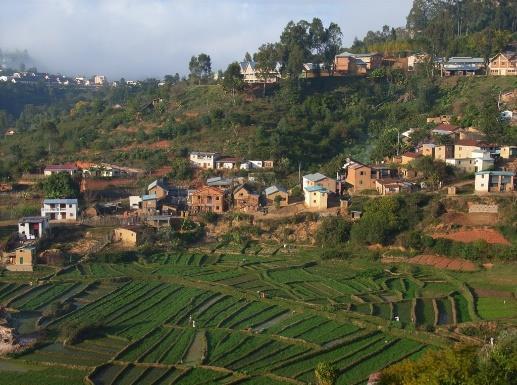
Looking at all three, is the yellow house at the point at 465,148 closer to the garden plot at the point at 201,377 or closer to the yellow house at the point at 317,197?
the yellow house at the point at 317,197

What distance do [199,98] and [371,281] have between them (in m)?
25.0

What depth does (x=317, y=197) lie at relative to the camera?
28344 millimetres

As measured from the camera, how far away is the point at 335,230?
85.7 ft

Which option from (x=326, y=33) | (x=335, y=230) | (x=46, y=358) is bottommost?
(x=46, y=358)

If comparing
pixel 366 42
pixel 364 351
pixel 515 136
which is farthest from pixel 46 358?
pixel 366 42

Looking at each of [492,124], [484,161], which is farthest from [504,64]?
[484,161]

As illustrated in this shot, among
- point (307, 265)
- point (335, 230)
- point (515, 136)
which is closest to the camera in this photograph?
point (307, 265)

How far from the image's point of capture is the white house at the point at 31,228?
1027 inches

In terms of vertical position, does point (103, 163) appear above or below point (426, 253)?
above

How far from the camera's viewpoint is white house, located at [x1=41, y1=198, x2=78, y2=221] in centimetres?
2844

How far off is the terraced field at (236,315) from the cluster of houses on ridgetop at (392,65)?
2187cm

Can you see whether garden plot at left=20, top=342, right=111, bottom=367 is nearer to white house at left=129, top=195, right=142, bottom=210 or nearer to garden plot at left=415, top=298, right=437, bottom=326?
garden plot at left=415, top=298, right=437, bottom=326

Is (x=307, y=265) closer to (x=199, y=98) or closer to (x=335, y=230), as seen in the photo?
(x=335, y=230)

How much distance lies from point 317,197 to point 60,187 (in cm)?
1099
